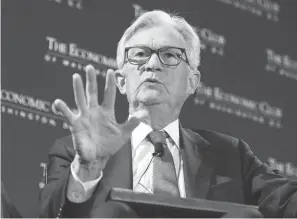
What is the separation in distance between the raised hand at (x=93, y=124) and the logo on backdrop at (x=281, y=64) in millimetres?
2497

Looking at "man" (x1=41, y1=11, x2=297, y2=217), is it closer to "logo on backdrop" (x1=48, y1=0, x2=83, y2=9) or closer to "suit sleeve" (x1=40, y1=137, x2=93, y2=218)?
"suit sleeve" (x1=40, y1=137, x2=93, y2=218)

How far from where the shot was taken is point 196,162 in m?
2.89

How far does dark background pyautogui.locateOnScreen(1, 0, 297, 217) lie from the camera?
3721 millimetres

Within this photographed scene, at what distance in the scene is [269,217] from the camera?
9.14ft

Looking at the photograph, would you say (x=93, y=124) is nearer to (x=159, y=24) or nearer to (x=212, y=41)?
(x=159, y=24)

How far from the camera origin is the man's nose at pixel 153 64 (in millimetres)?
2941

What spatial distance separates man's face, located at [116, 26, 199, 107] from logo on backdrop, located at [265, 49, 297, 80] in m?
1.89

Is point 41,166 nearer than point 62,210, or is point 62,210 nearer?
point 62,210

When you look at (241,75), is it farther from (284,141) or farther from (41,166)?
(41,166)

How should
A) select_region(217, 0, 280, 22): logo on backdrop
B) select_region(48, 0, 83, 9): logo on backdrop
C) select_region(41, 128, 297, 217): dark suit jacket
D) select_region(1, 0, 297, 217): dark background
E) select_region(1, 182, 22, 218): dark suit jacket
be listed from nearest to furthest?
select_region(1, 182, 22, 218): dark suit jacket < select_region(41, 128, 297, 217): dark suit jacket < select_region(1, 0, 297, 217): dark background < select_region(48, 0, 83, 9): logo on backdrop < select_region(217, 0, 280, 22): logo on backdrop

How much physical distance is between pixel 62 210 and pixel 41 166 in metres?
1.22

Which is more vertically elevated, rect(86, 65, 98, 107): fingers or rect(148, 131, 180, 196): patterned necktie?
rect(86, 65, 98, 107): fingers

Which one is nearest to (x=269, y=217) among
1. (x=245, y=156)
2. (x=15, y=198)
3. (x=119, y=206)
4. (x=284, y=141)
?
(x=245, y=156)

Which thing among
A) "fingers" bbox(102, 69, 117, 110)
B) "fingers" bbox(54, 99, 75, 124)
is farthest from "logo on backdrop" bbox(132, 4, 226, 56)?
"fingers" bbox(54, 99, 75, 124)
